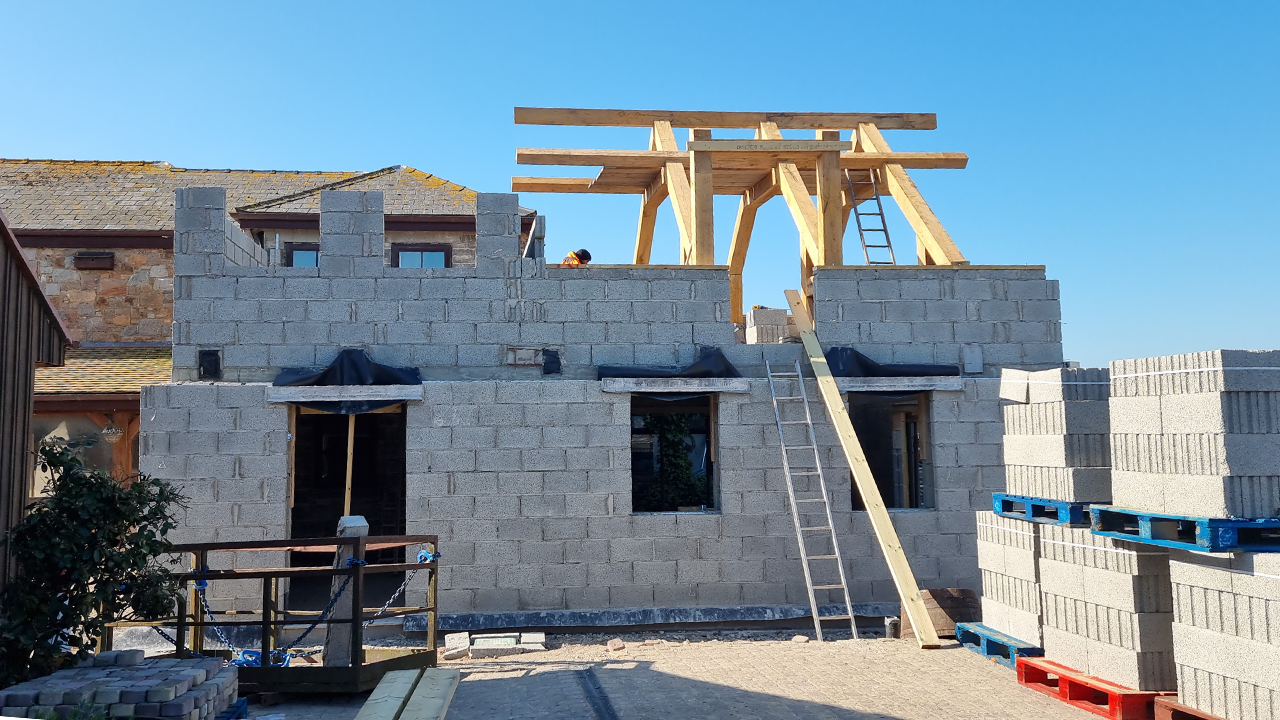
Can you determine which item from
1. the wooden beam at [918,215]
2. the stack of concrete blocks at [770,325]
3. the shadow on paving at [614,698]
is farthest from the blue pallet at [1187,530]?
the stack of concrete blocks at [770,325]

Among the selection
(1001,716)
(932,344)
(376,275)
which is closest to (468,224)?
(376,275)

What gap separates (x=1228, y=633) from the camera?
5547 millimetres

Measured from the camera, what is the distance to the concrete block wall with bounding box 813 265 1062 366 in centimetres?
1117

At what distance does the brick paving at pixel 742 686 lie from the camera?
6871 millimetres

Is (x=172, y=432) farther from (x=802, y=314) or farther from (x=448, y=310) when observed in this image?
(x=802, y=314)

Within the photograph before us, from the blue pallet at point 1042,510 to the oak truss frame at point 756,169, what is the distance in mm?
4343

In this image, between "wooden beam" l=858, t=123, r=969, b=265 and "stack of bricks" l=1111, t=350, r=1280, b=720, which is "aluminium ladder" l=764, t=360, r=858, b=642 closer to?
"wooden beam" l=858, t=123, r=969, b=265

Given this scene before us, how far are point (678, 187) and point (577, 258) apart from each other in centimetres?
156

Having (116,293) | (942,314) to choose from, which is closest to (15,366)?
(942,314)

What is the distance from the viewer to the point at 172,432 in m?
10.0

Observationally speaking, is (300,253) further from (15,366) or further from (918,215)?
(918,215)

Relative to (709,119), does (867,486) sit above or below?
below

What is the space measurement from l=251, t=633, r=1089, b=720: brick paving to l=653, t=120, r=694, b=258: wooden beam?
5.01 m

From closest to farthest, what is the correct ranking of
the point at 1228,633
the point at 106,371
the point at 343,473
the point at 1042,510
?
the point at 1228,633
the point at 1042,510
the point at 106,371
the point at 343,473
